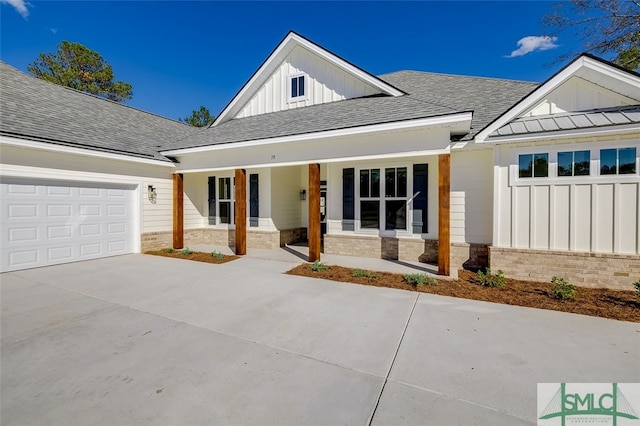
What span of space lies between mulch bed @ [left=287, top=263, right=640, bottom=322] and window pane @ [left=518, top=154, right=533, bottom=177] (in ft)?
8.58

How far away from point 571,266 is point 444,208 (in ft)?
9.88

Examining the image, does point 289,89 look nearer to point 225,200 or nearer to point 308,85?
point 308,85

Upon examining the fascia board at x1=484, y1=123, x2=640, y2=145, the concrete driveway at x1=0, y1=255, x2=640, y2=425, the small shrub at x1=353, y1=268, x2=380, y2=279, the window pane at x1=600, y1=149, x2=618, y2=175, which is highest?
the fascia board at x1=484, y1=123, x2=640, y2=145

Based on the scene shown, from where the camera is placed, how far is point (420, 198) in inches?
329

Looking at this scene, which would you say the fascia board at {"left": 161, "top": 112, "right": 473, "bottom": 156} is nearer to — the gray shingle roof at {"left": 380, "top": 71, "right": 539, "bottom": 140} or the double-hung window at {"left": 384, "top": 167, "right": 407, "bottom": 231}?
the gray shingle roof at {"left": 380, "top": 71, "right": 539, "bottom": 140}

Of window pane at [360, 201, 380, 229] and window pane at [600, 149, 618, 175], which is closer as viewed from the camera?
window pane at [600, 149, 618, 175]

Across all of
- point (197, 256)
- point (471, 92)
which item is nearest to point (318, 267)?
point (197, 256)

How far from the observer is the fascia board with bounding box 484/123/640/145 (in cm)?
545

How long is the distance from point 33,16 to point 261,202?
15.3m

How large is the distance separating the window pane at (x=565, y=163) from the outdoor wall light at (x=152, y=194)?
41.5ft

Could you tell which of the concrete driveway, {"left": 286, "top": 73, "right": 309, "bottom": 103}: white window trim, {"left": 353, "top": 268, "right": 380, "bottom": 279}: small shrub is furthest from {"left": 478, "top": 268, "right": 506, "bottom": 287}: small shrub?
{"left": 286, "top": 73, "right": 309, "bottom": 103}: white window trim

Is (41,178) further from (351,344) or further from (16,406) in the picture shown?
(351,344)

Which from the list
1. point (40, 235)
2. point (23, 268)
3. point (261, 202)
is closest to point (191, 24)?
point (261, 202)

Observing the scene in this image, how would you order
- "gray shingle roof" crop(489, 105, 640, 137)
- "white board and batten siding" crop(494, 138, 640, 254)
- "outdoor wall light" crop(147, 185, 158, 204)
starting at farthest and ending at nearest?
1. "outdoor wall light" crop(147, 185, 158, 204)
2. "white board and batten siding" crop(494, 138, 640, 254)
3. "gray shingle roof" crop(489, 105, 640, 137)
